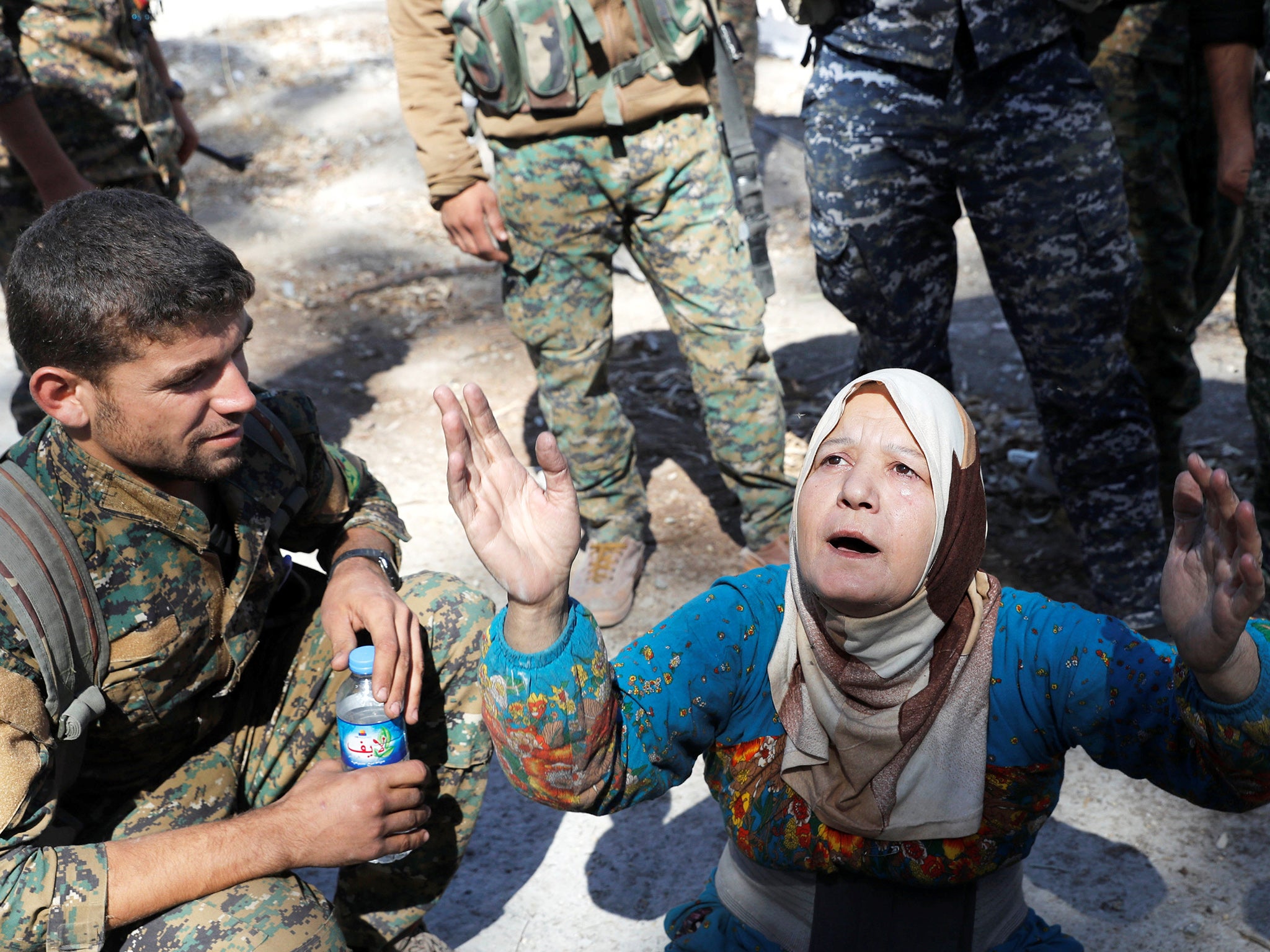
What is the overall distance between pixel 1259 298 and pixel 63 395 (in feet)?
9.54

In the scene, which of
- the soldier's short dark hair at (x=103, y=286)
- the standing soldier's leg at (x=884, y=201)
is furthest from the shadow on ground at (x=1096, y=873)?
the soldier's short dark hair at (x=103, y=286)

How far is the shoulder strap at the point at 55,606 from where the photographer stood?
1959mm

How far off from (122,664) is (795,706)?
124cm

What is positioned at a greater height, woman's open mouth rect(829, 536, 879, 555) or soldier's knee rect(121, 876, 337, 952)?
woman's open mouth rect(829, 536, 879, 555)

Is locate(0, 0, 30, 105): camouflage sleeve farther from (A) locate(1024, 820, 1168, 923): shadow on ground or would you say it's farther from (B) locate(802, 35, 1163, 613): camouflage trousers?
(A) locate(1024, 820, 1168, 923): shadow on ground

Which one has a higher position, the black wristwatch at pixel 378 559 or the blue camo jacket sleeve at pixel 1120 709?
the blue camo jacket sleeve at pixel 1120 709

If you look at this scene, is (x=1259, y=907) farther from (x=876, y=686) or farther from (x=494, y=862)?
(x=494, y=862)

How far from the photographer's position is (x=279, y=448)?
99.2 inches

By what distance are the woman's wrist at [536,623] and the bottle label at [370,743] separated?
68 cm

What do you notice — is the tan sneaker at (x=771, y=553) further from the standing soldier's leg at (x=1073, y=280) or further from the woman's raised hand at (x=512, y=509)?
the woman's raised hand at (x=512, y=509)

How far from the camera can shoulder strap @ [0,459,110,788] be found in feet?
6.43

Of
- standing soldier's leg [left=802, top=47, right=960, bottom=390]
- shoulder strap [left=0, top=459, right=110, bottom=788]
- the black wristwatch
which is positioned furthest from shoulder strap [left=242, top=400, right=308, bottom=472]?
standing soldier's leg [left=802, top=47, right=960, bottom=390]

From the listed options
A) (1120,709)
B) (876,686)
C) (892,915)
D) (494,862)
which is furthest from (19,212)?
(1120,709)

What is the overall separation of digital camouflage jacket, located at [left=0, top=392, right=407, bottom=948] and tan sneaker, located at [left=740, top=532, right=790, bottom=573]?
1745mm
